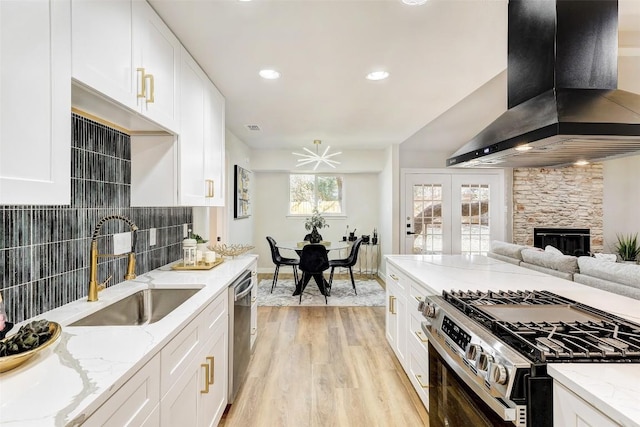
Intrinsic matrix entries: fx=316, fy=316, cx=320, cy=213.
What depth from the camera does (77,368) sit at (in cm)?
89

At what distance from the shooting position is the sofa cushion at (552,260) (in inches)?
99.3

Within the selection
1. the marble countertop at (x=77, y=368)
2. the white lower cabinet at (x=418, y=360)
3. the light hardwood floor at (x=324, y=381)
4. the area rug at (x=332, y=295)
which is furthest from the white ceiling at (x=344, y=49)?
the area rug at (x=332, y=295)

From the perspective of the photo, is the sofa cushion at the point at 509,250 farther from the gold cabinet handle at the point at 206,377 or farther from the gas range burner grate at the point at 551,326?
the gold cabinet handle at the point at 206,377

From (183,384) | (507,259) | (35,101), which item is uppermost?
(35,101)

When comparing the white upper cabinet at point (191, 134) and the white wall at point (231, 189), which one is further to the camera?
the white wall at point (231, 189)

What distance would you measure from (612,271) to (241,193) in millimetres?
4526

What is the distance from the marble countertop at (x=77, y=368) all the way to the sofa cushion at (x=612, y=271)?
101 inches

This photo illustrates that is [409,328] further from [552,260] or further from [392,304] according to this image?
[552,260]

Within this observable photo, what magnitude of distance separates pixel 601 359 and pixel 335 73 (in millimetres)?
2331

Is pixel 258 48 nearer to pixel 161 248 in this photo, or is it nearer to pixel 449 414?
pixel 161 248

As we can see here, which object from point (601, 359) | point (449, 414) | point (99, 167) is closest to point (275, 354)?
point (449, 414)

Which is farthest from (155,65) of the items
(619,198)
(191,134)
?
(619,198)

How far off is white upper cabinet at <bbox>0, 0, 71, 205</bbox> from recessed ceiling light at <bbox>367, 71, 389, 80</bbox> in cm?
199

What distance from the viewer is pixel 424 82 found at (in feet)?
8.86
